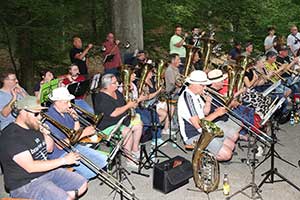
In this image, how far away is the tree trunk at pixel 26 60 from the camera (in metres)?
12.3

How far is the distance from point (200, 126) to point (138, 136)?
1.32 metres

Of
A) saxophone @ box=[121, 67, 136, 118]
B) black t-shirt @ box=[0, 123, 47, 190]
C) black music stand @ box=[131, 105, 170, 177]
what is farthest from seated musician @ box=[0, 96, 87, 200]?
saxophone @ box=[121, 67, 136, 118]

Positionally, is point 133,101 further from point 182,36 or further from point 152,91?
point 182,36

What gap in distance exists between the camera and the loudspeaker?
5695 mm

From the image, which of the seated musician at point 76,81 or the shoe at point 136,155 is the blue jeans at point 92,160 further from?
the seated musician at point 76,81

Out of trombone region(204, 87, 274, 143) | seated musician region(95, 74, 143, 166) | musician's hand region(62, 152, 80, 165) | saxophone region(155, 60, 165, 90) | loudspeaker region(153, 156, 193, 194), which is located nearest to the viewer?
musician's hand region(62, 152, 80, 165)

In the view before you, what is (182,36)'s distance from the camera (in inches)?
463

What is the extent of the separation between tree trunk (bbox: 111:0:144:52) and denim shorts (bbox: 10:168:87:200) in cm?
702

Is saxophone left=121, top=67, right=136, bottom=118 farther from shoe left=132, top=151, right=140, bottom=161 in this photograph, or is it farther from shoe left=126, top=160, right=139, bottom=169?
shoe left=126, top=160, right=139, bottom=169

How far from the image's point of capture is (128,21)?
11.3m

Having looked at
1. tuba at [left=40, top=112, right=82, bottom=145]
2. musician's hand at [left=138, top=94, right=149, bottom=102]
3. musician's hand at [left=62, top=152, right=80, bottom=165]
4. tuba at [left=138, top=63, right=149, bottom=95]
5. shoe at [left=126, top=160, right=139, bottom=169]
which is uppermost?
musician's hand at [left=62, top=152, right=80, bottom=165]

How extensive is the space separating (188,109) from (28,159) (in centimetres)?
249

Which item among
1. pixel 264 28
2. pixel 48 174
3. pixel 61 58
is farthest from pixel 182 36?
pixel 48 174

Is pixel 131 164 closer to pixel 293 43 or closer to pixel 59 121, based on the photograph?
pixel 59 121
